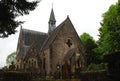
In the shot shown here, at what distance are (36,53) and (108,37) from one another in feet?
53.7

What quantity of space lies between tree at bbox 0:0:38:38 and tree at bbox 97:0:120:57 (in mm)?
27379

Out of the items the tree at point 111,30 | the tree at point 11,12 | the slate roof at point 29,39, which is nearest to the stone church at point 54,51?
the slate roof at point 29,39

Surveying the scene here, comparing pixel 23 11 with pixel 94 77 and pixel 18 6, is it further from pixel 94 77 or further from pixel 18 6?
pixel 94 77

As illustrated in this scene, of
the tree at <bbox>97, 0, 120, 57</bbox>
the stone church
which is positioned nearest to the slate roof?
the stone church

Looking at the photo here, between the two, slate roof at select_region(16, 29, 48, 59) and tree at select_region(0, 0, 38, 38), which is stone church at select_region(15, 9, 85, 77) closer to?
slate roof at select_region(16, 29, 48, 59)

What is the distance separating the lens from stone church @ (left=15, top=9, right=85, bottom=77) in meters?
36.7

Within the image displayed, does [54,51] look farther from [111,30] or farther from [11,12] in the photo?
[11,12]

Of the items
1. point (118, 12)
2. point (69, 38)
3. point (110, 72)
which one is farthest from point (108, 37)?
point (110, 72)

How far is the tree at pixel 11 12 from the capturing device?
8523 mm

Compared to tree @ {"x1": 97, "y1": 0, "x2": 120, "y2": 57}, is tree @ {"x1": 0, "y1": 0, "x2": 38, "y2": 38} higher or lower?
lower

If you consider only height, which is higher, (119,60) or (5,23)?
(5,23)

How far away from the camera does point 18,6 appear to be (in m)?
8.81

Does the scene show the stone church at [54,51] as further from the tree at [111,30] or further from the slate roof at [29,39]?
the tree at [111,30]

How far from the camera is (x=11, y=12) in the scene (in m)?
8.90
